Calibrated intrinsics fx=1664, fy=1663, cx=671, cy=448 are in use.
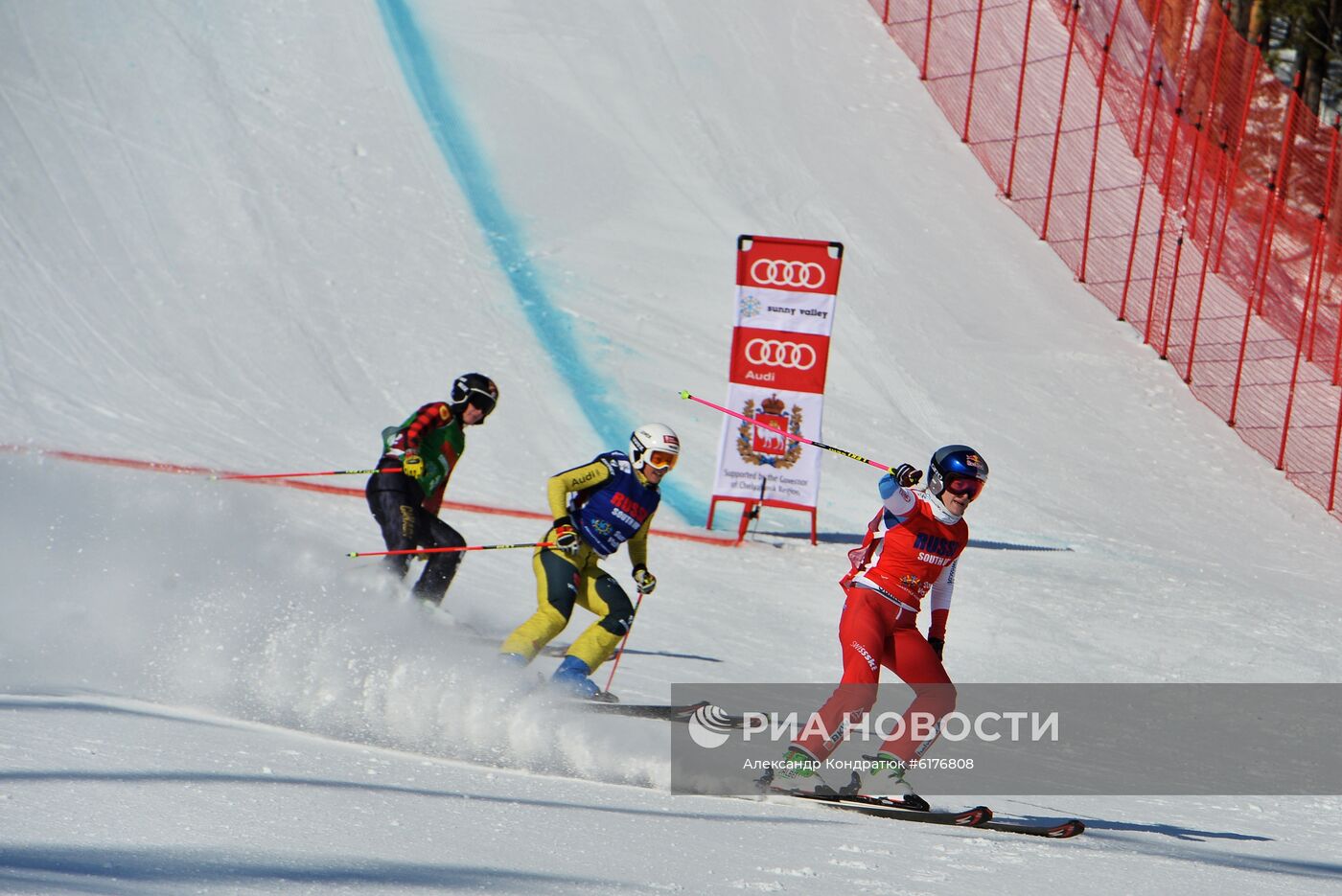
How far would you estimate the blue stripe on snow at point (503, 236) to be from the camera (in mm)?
13305

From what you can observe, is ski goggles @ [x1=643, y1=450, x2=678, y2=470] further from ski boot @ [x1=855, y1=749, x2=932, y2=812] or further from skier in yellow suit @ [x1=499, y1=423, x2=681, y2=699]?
ski boot @ [x1=855, y1=749, x2=932, y2=812]

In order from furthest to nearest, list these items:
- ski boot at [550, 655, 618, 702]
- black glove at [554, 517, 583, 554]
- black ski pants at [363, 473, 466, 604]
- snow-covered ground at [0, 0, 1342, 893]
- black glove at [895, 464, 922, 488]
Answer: black ski pants at [363, 473, 466, 604]
black glove at [554, 517, 583, 554]
ski boot at [550, 655, 618, 702]
black glove at [895, 464, 922, 488]
snow-covered ground at [0, 0, 1342, 893]

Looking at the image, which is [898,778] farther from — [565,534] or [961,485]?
[565,534]

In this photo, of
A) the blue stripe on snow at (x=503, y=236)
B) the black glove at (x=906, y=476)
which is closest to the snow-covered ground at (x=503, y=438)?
the blue stripe on snow at (x=503, y=236)

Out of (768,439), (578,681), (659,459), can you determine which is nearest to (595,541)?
(659,459)

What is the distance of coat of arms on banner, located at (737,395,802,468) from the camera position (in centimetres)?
1155

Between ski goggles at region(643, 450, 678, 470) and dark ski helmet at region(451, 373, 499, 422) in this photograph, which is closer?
ski goggles at region(643, 450, 678, 470)

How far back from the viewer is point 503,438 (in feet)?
41.9

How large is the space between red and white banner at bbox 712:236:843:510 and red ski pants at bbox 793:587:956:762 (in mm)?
5837

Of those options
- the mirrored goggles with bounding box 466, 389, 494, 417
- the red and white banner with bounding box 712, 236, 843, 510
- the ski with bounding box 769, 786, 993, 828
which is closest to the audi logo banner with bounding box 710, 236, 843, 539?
the red and white banner with bounding box 712, 236, 843, 510

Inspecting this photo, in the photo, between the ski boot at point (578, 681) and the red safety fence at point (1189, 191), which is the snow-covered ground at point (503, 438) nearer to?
the ski boot at point (578, 681)

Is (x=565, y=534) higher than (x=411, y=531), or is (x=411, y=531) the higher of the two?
(x=411, y=531)

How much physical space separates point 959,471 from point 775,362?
6.05 meters

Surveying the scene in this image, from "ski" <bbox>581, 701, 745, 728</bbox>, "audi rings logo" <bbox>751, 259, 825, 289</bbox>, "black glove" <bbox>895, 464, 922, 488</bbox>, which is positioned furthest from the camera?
"audi rings logo" <bbox>751, 259, 825, 289</bbox>
